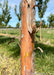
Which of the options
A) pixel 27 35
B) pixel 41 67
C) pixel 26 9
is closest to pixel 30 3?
pixel 26 9

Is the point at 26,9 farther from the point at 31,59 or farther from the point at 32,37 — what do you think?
the point at 31,59

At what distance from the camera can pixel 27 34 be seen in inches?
78.9

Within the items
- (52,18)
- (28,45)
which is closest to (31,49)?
(28,45)

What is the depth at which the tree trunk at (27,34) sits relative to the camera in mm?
1930

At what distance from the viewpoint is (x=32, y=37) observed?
2.05 metres

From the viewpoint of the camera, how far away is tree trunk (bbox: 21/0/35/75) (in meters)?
1.93

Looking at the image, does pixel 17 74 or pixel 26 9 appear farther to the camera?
pixel 17 74

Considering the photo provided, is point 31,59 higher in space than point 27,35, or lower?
lower

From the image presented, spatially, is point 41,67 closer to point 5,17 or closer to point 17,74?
point 17,74

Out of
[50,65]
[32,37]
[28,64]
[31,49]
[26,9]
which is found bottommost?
[50,65]

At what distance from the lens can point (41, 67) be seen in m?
4.29

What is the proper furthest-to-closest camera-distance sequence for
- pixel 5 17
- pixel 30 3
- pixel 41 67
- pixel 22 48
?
pixel 5 17 → pixel 41 67 → pixel 22 48 → pixel 30 3

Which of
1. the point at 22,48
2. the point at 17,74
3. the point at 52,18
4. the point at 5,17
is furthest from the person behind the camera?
the point at 52,18

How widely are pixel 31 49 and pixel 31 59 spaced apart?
0.65ft
